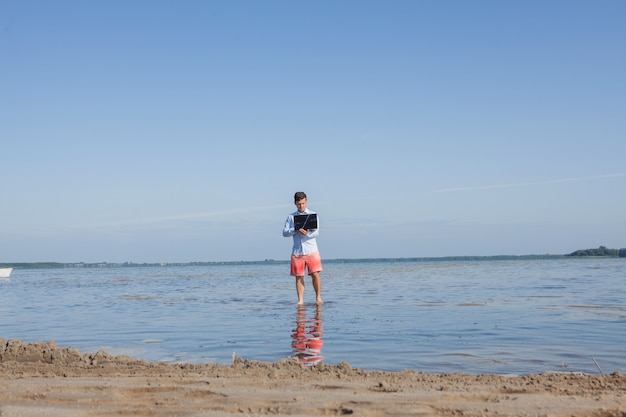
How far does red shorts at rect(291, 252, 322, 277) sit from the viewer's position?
11.3 meters

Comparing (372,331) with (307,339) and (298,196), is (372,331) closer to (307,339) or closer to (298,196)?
(307,339)

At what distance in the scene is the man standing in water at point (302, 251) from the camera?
11.3 meters

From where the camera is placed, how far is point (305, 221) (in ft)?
36.6

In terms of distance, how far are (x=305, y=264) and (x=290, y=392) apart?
766 cm

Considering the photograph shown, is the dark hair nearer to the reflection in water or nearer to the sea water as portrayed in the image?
the sea water

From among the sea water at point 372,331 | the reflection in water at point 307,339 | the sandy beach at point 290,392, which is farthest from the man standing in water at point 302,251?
the sandy beach at point 290,392

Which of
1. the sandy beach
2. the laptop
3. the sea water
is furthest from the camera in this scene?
the laptop

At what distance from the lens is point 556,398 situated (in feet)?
11.8

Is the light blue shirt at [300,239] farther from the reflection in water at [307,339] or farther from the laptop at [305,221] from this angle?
the reflection in water at [307,339]

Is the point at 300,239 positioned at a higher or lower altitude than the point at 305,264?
higher

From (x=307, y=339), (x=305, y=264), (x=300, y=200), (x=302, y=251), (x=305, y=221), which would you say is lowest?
(x=307, y=339)

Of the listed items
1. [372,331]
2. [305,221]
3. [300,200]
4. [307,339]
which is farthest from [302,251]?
[307,339]

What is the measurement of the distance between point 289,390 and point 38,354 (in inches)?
120

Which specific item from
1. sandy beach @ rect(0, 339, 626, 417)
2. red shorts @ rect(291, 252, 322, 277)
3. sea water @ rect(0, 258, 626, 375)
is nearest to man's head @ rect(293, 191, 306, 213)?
red shorts @ rect(291, 252, 322, 277)
